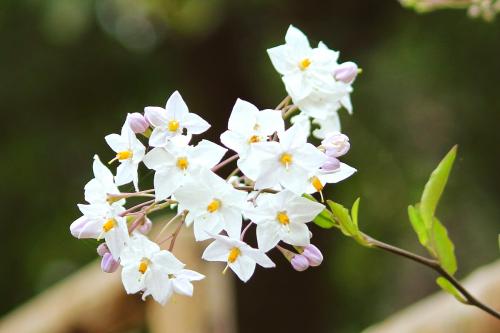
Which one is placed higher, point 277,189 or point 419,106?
point 277,189

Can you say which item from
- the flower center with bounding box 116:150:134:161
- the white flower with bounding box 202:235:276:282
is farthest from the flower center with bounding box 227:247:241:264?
the flower center with bounding box 116:150:134:161

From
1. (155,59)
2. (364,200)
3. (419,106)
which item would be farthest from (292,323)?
(155,59)

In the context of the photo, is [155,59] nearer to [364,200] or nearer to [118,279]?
[364,200]

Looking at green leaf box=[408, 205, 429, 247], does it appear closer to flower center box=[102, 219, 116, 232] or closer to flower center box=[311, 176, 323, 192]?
flower center box=[311, 176, 323, 192]

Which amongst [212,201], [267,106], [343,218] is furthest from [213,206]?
[267,106]

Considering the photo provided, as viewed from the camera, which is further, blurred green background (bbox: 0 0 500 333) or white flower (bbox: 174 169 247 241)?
blurred green background (bbox: 0 0 500 333)

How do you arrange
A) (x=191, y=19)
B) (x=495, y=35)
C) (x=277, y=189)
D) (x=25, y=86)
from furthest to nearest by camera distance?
(x=25, y=86)
(x=495, y=35)
(x=191, y=19)
(x=277, y=189)

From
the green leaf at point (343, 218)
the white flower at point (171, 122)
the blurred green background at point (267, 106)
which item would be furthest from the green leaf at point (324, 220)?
the blurred green background at point (267, 106)
